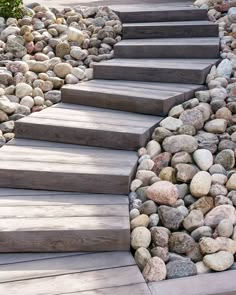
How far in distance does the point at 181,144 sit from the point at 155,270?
76 cm

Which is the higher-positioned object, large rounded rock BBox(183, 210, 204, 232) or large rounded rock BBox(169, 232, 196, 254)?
large rounded rock BBox(183, 210, 204, 232)

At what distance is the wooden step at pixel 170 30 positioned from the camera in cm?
345

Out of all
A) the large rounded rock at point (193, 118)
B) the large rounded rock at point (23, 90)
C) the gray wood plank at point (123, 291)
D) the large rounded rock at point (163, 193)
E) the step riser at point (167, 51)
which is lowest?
the gray wood plank at point (123, 291)

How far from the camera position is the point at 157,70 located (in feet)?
9.91

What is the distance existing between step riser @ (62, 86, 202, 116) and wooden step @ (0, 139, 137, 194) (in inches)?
16.5

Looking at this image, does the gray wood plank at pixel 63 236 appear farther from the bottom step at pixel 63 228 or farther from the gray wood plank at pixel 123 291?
the gray wood plank at pixel 123 291

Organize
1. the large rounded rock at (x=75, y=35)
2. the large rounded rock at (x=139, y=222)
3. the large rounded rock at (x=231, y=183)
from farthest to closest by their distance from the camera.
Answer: the large rounded rock at (x=75, y=35)
the large rounded rock at (x=231, y=183)
the large rounded rock at (x=139, y=222)

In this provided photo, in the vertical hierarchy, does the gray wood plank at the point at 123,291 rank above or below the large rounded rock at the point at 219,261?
below

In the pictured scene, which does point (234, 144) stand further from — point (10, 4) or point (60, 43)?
point (10, 4)

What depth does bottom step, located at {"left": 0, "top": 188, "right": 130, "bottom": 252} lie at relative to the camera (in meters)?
1.85

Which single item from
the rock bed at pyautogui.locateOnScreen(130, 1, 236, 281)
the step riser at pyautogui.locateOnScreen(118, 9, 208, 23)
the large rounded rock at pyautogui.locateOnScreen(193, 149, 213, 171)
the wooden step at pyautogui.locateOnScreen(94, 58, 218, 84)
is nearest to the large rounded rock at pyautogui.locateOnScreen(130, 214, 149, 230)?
the rock bed at pyautogui.locateOnScreen(130, 1, 236, 281)

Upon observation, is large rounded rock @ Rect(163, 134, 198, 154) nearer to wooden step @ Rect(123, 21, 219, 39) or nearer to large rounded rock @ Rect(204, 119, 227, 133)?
large rounded rock @ Rect(204, 119, 227, 133)

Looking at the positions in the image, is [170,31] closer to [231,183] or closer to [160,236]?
[231,183]

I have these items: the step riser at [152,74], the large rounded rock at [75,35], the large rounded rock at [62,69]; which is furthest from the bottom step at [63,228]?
the large rounded rock at [75,35]
